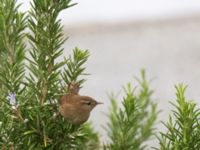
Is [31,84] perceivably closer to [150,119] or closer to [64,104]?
[64,104]

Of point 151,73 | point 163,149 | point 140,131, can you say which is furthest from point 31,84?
point 151,73

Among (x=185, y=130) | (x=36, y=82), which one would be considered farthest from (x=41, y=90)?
(x=185, y=130)

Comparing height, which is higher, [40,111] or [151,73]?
[151,73]

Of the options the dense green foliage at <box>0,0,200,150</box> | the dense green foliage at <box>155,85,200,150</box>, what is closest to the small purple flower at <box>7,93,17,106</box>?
the dense green foliage at <box>0,0,200,150</box>

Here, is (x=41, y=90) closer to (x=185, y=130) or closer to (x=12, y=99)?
(x=12, y=99)

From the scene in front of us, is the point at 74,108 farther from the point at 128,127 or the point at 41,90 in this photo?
the point at 128,127

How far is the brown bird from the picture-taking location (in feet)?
3.73

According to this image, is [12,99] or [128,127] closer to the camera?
[12,99]

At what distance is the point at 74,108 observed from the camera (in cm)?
115

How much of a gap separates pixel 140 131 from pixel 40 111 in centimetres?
51

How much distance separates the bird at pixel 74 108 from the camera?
1.14 meters

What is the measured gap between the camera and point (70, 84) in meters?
1.21

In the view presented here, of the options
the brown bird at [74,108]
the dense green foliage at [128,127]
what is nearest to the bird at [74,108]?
the brown bird at [74,108]

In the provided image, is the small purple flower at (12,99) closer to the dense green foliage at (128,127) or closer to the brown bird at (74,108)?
the brown bird at (74,108)
